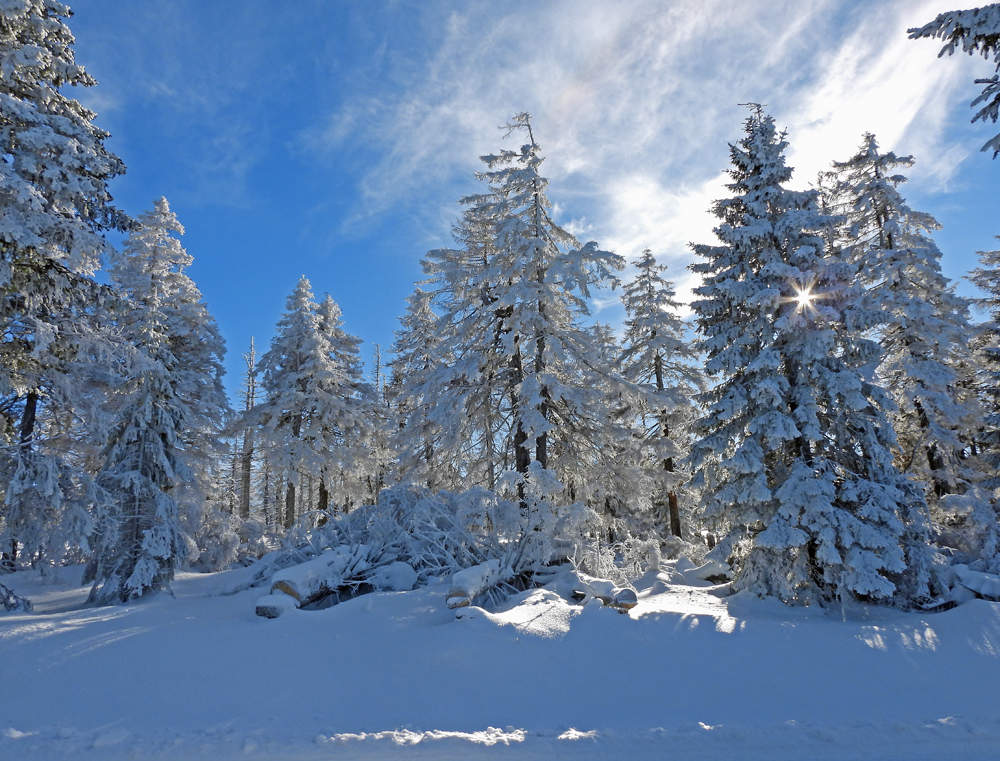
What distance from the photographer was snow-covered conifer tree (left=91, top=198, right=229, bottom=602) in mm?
11633

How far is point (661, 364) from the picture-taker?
1997 centimetres

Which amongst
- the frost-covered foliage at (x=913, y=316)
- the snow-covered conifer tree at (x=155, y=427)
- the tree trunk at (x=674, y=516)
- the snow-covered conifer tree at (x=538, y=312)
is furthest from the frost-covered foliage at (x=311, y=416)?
the frost-covered foliage at (x=913, y=316)

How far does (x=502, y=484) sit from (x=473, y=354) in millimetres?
4300

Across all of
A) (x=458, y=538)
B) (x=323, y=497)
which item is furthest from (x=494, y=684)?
(x=323, y=497)

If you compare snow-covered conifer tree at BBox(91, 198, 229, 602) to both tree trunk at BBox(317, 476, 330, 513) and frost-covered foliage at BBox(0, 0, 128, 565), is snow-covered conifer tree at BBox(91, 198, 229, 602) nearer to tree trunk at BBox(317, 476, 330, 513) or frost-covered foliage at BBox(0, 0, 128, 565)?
frost-covered foliage at BBox(0, 0, 128, 565)

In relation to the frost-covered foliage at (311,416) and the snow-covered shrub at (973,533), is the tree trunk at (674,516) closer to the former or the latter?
the snow-covered shrub at (973,533)

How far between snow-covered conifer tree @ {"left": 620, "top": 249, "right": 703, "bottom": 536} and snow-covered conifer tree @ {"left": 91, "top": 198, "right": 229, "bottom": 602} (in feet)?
49.1

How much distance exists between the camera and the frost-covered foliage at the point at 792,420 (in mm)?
9203

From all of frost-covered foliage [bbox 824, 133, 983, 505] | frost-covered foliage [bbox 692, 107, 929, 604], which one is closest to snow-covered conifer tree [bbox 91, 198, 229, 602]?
frost-covered foliage [bbox 692, 107, 929, 604]

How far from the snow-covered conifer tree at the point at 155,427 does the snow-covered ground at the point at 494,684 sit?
428cm

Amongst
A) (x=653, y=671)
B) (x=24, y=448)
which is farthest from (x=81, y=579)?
(x=653, y=671)

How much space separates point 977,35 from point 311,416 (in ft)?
70.0

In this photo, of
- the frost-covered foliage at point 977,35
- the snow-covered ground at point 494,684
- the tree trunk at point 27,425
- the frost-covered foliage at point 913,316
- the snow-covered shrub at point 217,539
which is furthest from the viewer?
the snow-covered shrub at point 217,539

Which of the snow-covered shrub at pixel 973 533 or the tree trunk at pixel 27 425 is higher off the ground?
the tree trunk at pixel 27 425
